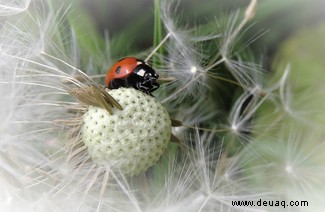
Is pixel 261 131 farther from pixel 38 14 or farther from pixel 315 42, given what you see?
pixel 38 14

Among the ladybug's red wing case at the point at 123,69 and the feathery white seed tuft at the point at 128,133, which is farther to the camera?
the ladybug's red wing case at the point at 123,69

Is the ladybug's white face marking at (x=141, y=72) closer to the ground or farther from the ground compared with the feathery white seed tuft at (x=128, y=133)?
farther from the ground

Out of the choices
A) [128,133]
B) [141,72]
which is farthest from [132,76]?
[128,133]

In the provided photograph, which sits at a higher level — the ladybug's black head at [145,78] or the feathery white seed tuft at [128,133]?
the ladybug's black head at [145,78]

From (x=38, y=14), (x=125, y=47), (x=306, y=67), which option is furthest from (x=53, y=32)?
(x=306, y=67)

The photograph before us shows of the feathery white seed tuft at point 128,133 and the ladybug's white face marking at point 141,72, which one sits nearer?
the feathery white seed tuft at point 128,133
